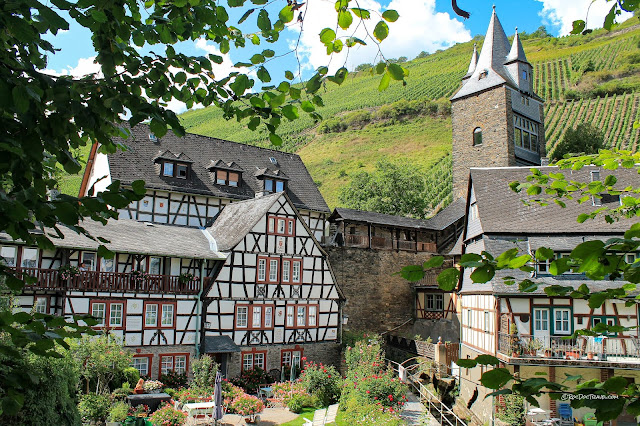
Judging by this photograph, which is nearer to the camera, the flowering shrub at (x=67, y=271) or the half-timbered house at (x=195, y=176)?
the flowering shrub at (x=67, y=271)

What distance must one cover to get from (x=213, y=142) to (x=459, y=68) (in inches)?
3565

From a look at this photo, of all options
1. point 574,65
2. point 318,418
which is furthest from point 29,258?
point 574,65

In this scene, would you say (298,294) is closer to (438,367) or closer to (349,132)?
(438,367)

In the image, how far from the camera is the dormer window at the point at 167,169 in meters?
27.9


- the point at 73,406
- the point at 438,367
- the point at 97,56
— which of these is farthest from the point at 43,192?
the point at 438,367

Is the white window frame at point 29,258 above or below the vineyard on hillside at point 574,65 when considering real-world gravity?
below

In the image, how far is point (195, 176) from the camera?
28.9 metres

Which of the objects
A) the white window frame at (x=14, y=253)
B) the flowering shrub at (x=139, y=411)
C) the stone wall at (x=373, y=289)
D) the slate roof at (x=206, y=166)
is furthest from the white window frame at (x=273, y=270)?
the white window frame at (x=14, y=253)

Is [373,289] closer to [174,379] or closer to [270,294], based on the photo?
[270,294]

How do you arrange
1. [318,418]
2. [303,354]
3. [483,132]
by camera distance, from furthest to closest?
Result: [483,132] < [303,354] < [318,418]

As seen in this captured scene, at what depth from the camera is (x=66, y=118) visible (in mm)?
3639

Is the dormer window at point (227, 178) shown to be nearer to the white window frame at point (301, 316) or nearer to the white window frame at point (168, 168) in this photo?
the white window frame at point (168, 168)

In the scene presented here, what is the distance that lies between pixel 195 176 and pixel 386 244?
11788 mm

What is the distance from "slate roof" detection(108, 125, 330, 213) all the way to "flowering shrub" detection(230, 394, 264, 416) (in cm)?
1104
